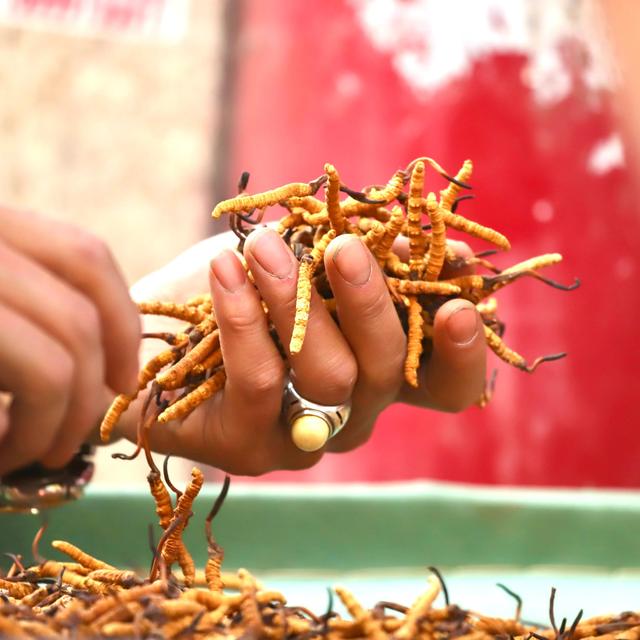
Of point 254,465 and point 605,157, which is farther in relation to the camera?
point 605,157

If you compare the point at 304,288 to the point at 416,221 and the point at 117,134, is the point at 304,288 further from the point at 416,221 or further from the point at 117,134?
the point at 117,134

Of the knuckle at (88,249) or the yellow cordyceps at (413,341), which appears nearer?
the knuckle at (88,249)

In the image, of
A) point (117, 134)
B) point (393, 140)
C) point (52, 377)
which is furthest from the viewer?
point (117, 134)

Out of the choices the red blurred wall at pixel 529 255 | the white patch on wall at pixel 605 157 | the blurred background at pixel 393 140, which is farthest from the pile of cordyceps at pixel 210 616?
the white patch on wall at pixel 605 157

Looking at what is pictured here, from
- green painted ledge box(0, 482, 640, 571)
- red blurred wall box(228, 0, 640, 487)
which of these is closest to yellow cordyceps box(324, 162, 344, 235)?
green painted ledge box(0, 482, 640, 571)

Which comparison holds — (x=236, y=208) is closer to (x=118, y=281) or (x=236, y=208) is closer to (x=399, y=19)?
(x=118, y=281)

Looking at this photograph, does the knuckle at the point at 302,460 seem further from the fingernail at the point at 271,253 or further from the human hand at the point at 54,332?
the human hand at the point at 54,332

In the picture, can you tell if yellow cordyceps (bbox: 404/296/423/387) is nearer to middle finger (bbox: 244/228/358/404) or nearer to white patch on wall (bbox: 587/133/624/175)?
middle finger (bbox: 244/228/358/404)

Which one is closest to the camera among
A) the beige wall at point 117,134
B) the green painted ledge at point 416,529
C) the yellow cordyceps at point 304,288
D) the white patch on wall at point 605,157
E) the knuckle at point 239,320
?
the yellow cordyceps at point 304,288

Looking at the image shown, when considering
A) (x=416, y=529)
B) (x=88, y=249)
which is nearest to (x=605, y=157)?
(x=416, y=529)
